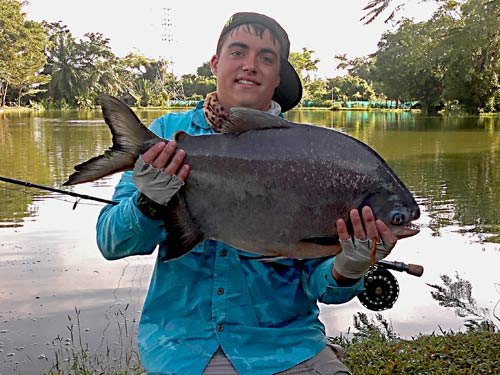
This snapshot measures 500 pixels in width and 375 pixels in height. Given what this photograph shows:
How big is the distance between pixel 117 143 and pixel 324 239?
36.2 inches

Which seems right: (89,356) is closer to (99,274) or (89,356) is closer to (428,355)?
(99,274)

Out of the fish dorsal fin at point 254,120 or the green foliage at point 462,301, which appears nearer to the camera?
the fish dorsal fin at point 254,120

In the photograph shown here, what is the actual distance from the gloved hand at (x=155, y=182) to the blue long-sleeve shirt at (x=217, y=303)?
19 centimetres

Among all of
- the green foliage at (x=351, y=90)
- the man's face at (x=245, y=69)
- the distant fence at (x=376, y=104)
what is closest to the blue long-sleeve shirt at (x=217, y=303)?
the man's face at (x=245, y=69)

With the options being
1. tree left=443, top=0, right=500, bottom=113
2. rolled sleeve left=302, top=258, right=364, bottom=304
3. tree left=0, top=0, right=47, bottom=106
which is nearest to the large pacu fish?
rolled sleeve left=302, top=258, right=364, bottom=304

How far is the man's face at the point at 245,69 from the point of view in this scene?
2961 millimetres

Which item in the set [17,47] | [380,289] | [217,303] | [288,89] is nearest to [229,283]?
[217,303]

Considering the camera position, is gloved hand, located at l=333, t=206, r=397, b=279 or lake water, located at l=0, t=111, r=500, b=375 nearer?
gloved hand, located at l=333, t=206, r=397, b=279

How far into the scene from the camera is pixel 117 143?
2.41 metres

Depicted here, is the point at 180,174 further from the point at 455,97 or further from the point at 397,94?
the point at 397,94

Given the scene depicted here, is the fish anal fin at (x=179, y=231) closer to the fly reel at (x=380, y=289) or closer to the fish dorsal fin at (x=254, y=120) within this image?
the fish dorsal fin at (x=254, y=120)

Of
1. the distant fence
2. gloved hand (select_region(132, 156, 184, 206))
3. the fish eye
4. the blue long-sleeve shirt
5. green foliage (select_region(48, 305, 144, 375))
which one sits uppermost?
the distant fence

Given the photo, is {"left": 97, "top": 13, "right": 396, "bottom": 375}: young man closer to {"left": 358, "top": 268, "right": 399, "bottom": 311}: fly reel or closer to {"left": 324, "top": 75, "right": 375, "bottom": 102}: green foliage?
{"left": 358, "top": 268, "right": 399, "bottom": 311}: fly reel

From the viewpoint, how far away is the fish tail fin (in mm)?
2359
